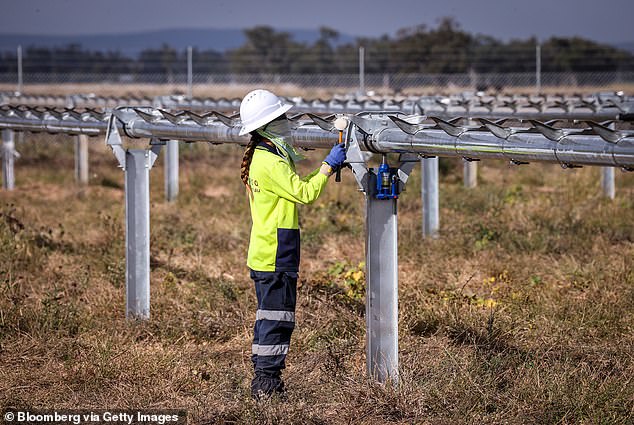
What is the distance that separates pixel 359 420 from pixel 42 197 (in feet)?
30.5

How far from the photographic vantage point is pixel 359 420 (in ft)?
16.3

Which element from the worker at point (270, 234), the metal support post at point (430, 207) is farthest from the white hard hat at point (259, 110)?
the metal support post at point (430, 207)

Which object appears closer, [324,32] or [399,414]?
[399,414]

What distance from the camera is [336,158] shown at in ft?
16.0

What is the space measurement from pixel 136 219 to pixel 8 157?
7.32 m

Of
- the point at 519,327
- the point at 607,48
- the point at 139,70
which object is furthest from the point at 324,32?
the point at 519,327

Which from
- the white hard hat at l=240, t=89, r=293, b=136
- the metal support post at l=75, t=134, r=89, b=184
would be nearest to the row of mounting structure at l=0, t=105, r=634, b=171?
the white hard hat at l=240, t=89, r=293, b=136

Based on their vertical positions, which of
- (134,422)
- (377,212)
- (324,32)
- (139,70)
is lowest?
(134,422)

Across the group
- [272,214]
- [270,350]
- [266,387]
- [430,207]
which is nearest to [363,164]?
[272,214]

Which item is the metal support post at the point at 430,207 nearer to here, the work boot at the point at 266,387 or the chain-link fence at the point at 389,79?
the work boot at the point at 266,387

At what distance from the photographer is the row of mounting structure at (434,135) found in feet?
14.1

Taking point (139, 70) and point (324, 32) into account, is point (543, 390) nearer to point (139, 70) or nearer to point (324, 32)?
point (139, 70)

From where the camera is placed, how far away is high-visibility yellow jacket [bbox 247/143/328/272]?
5.07 m

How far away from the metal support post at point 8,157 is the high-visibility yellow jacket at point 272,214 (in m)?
9.25
